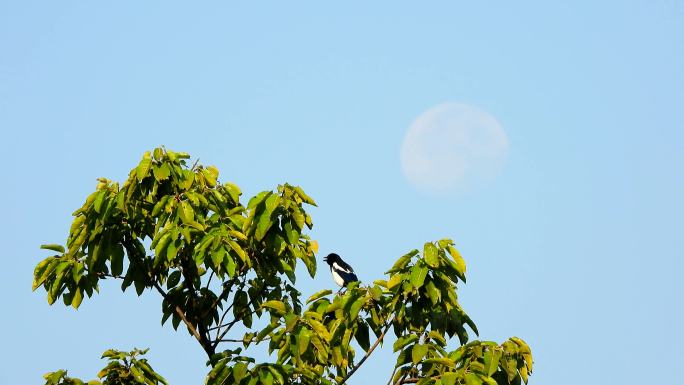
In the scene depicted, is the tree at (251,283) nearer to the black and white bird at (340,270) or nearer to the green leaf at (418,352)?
the green leaf at (418,352)

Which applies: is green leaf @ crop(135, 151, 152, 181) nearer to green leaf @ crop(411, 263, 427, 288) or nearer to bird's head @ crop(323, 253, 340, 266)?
green leaf @ crop(411, 263, 427, 288)

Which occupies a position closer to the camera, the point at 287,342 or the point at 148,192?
the point at 287,342

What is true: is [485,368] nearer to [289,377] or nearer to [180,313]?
[289,377]

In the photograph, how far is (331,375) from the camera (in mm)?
12734

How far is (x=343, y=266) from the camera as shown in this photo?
22.4 metres

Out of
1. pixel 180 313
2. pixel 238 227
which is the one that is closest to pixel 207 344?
pixel 180 313

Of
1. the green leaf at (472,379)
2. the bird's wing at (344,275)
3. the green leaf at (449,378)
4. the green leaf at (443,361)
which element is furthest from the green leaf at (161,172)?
the bird's wing at (344,275)

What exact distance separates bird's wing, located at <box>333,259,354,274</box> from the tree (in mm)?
Answer: 7992

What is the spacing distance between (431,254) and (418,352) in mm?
1175

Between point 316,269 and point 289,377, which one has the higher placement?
point 316,269

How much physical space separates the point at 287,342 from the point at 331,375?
148cm

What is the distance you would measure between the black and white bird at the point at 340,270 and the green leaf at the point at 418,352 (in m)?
10.2

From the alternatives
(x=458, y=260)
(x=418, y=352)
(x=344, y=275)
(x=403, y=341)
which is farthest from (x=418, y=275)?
(x=344, y=275)

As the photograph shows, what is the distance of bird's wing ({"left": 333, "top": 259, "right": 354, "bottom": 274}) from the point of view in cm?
2220
